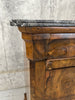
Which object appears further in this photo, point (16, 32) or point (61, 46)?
point (16, 32)

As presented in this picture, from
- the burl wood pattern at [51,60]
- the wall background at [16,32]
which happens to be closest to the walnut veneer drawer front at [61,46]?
the burl wood pattern at [51,60]

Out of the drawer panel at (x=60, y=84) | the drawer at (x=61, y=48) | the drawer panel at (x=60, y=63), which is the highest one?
the drawer at (x=61, y=48)

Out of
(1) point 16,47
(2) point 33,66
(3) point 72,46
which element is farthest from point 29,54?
(1) point 16,47

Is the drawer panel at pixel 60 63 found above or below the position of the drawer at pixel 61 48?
below

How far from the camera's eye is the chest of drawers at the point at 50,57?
440 mm

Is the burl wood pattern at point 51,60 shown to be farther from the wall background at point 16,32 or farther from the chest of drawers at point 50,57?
the wall background at point 16,32

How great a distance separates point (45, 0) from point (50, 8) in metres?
0.11

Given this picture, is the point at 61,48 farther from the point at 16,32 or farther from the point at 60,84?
the point at 16,32

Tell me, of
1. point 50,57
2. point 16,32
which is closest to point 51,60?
point 50,57

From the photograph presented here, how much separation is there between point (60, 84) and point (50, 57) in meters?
0.17

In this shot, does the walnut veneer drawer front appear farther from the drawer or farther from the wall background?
the wall background

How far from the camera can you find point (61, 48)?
50 cm

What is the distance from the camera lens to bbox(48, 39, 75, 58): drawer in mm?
482

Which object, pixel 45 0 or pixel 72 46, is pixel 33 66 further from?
pixel 45 0
